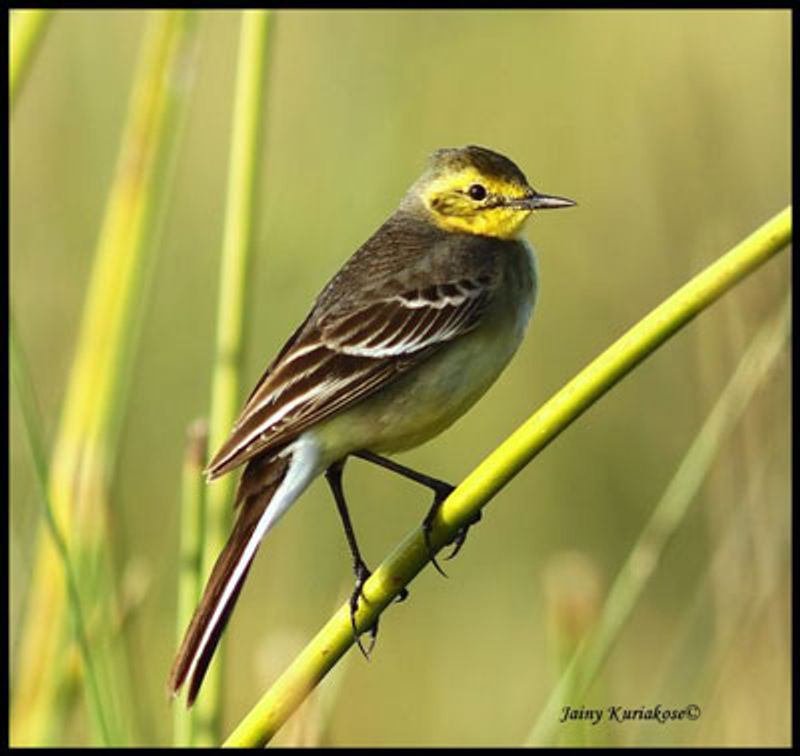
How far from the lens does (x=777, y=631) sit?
137 inches

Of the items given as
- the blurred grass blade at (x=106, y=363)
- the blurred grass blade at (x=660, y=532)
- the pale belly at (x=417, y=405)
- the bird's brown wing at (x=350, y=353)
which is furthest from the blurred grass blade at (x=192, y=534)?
the pale belly at (x=417, y=405)

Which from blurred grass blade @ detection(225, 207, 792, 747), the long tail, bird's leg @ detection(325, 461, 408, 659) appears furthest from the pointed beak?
blurred grass blade @ detection(225, 207, 792, 747)

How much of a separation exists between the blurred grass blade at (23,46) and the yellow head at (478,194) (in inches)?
65.9

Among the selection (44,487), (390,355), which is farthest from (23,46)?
(390,355)

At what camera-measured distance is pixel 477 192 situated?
4227 millimetres

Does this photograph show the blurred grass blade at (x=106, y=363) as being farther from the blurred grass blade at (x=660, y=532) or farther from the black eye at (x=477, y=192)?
the black eye at (x=477, y=192)

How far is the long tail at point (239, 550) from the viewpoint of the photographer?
8.98ft

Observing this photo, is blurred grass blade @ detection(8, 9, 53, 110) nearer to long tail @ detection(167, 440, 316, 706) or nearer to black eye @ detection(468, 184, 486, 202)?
long tail @ detection(167, 440, 316, 706)

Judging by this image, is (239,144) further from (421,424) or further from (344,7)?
(344,7)

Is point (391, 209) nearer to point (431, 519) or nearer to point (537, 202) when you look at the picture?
point (537, 202)

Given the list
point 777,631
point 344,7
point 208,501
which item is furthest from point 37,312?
point 777,631

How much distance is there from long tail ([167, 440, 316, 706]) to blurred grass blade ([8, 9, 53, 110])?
1022 mm

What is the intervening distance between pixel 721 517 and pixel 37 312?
8.87 ft

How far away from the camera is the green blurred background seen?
4859mm
